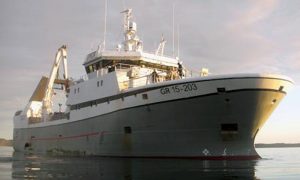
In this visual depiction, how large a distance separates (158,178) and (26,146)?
33.2 meters

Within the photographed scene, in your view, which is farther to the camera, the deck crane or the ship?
the deck crane

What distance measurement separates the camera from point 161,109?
2367cm

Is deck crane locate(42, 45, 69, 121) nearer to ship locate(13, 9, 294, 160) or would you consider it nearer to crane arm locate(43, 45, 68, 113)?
crane arm locate(43, 45, 68, 113)

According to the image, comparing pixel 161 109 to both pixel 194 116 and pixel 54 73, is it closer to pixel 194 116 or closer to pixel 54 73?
pixel 194 116

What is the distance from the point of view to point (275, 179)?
44.2 ft

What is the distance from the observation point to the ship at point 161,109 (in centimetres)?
2222

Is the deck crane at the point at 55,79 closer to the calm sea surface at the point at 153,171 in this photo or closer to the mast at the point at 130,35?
the mast at the point at 130,35

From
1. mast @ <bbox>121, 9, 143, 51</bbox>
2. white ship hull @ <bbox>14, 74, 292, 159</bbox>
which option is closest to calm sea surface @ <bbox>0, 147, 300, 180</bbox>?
white ship hull @ <bbox>14, 74, 292, 159</bbox>

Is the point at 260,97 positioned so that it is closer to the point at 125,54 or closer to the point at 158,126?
the point at 158,126

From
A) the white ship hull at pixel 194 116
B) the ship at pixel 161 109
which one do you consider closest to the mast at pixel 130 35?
the ship at pixel 161 109

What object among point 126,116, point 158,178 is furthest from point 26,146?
point 158,178

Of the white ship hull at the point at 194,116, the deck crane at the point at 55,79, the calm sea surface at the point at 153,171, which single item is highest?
the deck crane at the point at 55,79

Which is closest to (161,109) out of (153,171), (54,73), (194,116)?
(194,116)

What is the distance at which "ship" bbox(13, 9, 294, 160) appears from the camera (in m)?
22.2
